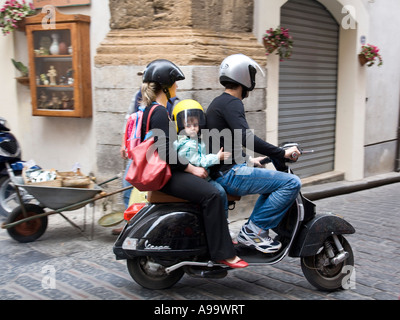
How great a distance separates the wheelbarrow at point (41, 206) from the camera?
466 centimetres

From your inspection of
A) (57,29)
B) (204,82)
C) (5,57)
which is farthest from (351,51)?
(5,57)

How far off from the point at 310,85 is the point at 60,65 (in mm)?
4052

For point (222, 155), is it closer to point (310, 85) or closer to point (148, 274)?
point (148, 274)

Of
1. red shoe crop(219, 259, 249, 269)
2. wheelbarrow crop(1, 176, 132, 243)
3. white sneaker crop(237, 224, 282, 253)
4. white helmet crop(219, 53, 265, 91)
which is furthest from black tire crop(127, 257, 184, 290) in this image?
white helmet crop(219, 53, 265, 91)

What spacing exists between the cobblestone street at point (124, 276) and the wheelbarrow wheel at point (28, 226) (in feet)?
0.27

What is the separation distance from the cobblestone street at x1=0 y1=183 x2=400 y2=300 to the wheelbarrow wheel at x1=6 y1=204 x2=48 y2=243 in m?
0.08

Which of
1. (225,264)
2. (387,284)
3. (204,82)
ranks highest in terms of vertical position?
(204,82)

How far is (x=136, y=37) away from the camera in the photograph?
578cm

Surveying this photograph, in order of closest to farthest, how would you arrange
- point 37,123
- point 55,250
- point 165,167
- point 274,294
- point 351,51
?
point 165,167, point 274,294, point 55,250, point 37,123, point 351,51

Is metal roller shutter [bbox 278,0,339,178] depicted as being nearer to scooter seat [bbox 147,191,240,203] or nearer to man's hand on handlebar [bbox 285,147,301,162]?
man's hand on handlebar [bbox 285,147,301,162]

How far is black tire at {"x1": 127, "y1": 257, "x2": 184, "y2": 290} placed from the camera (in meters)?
3.66

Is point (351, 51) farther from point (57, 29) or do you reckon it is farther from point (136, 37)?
point (57, 29)

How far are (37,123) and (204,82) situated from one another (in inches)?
102

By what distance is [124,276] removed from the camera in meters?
4.05
